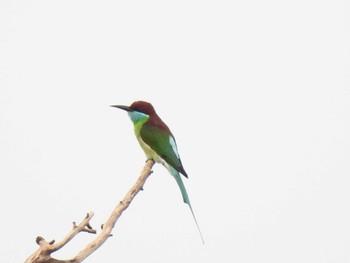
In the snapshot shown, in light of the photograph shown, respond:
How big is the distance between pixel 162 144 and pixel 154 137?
0.30 feet

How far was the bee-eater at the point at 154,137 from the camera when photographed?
551 centimetres

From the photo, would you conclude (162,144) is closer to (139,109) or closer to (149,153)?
(149,153)

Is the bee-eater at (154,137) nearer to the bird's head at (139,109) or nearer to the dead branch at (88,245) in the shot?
the bird's head at (139,109)

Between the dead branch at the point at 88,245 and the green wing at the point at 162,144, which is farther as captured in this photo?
the green wing at the point at 162,144

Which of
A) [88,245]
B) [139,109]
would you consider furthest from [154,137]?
[88,245]

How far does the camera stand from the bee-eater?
18.1ft

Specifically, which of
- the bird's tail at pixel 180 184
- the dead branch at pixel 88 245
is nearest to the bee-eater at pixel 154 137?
the bird's tail at pixel 180 184

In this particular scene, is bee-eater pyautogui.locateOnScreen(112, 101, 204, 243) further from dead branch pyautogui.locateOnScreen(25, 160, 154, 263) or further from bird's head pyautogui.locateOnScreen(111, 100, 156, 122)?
dead branch pyautogui.locateOnScreen(25, 160, 154, 263)

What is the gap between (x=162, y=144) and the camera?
5.57m

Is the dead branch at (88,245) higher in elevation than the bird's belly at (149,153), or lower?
lower

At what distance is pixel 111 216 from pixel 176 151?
173cm

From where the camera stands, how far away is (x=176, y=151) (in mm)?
5594

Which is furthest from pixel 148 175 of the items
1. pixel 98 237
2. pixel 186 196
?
pixel 98 237

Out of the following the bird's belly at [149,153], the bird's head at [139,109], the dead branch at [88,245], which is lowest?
the dead branch at [88,245]
